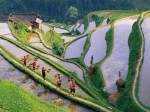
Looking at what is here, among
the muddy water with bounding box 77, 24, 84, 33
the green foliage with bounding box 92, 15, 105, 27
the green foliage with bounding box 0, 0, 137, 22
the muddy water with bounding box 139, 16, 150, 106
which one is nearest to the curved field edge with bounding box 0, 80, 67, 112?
the muddy water with bounding box 139, 16, 150, 106

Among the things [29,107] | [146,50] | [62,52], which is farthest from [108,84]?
[62,52]

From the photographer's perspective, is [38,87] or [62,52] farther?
[62,52]

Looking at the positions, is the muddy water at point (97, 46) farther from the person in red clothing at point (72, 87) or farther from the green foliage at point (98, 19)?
the green foliage at point (98, 19)

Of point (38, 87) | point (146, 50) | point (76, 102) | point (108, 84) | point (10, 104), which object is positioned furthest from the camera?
point (146, 50)

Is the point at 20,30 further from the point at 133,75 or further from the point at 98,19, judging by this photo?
the point at 98,19

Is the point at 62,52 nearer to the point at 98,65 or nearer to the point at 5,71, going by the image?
the point at 98,65

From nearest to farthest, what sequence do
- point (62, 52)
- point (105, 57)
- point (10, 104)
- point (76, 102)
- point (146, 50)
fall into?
point (10, 104) < point (76, 102) < point (146, 50) < point (105, 57) < point (62, 52)

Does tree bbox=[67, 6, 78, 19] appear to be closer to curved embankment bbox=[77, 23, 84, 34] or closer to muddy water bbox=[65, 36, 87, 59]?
curved embankment bbox=[77, 23, 84, 34]

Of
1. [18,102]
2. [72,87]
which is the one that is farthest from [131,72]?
[18,102]
